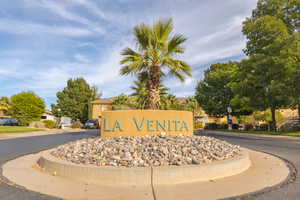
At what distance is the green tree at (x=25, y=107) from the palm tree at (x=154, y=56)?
85.0 feet

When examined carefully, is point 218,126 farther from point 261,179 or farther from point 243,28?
point 261,179

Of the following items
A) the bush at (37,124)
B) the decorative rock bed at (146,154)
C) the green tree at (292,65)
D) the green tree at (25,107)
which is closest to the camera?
the decorative rock bed at (146,154)

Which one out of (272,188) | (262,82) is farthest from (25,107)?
(272,188)

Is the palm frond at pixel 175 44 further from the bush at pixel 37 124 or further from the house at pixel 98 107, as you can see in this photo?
the house at pixel 98 107

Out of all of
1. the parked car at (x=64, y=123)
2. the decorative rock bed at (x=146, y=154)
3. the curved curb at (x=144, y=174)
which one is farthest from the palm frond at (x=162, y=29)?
the parked car at (x=64, y=123)

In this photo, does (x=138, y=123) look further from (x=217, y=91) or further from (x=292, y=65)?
(x=217, y=91)

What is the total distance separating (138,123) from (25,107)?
2724cm

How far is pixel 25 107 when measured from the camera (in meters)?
28.8

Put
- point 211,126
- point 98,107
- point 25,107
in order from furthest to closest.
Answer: point 98,107, point 211,126, point 25,107

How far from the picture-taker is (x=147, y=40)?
8219mm

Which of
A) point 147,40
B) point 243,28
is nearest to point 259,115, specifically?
point 243,28

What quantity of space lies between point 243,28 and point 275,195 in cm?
2019

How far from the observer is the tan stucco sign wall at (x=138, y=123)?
7.22 m

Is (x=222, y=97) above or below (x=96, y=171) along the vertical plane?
above
